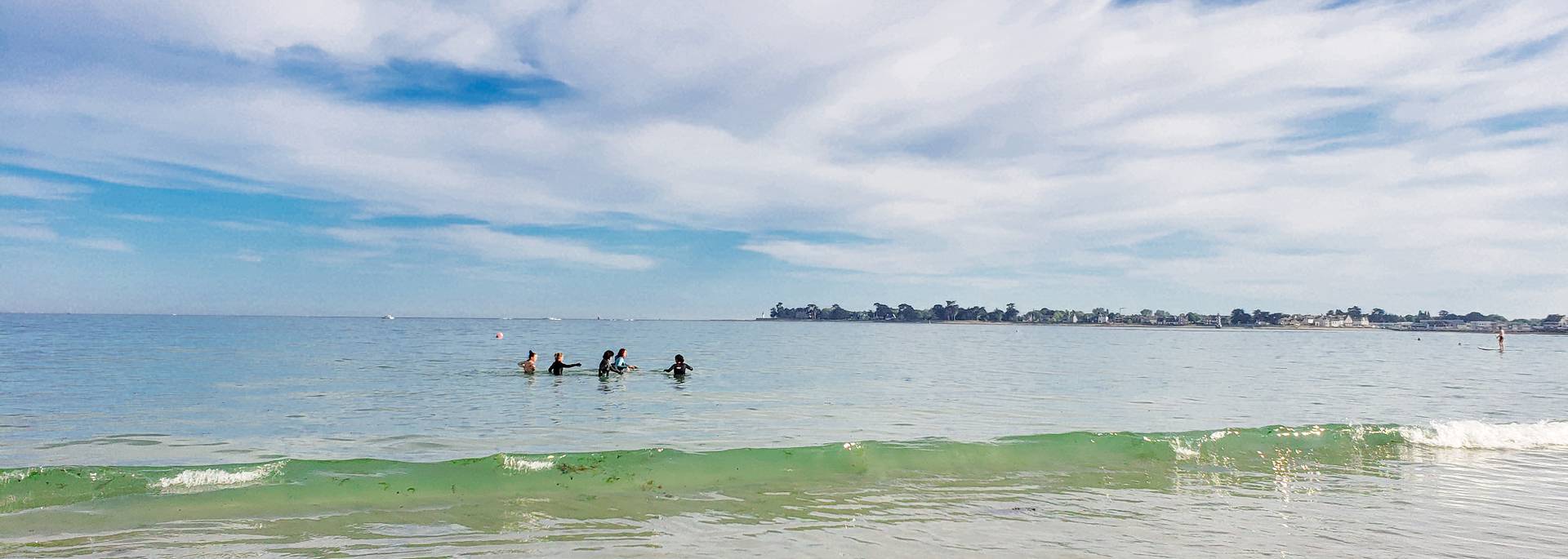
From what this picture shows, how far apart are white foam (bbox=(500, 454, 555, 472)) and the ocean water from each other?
0.16ft

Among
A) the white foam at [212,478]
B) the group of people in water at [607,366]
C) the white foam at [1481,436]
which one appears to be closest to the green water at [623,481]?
the white foam at [212,478]

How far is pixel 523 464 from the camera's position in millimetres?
13336

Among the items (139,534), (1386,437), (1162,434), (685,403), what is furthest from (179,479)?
(1386,437)

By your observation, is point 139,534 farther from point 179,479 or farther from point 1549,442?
point 1549,442

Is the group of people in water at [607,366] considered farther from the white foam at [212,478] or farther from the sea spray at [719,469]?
the white foam at [212,478]

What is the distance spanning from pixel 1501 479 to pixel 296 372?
1631 inches

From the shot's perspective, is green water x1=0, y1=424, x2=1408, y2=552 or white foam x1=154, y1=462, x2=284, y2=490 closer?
green water x1=0, y1=424, x2=1408, y2=552

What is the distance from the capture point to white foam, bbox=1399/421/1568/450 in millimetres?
17484

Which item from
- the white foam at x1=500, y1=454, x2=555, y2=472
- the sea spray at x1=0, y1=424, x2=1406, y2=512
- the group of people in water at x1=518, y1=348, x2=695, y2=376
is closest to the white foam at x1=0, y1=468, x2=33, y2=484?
the sea spray at x1=0, y1=424, x2=1406, y2=512

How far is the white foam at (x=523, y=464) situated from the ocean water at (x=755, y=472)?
1.9 inches

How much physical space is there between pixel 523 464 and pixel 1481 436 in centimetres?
1993

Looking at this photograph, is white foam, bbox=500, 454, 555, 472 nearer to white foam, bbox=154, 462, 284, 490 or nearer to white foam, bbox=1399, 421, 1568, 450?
white foam, bbox=154, 462, 284, 490

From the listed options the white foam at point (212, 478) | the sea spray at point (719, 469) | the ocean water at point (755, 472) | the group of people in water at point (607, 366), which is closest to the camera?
the ocean water at point (755, 472)

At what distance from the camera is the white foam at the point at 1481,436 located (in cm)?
1748
